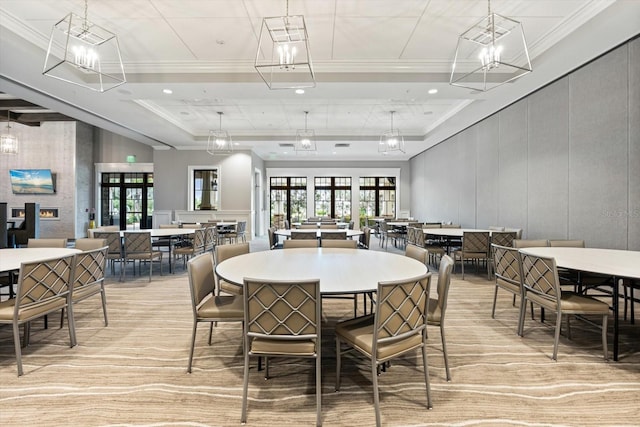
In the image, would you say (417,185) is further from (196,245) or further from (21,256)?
(21,256)

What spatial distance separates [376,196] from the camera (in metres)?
14.5

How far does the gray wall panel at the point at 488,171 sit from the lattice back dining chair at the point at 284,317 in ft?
22.2

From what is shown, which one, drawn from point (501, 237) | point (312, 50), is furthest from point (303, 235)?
point (501, 237)

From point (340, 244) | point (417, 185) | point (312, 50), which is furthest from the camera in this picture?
point (417, 185)

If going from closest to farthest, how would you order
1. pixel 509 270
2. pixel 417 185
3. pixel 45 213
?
pixel 509 270
pixel 45 213
pixel 417 185

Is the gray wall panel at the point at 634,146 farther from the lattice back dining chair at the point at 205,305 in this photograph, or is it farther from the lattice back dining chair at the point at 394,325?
the lattice back dining chair at the point at 205,305

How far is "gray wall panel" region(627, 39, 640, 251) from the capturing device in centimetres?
395

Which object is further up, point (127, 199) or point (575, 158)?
point (575, 158)

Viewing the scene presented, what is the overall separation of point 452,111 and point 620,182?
4.35 metres

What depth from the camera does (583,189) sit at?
4746 mm

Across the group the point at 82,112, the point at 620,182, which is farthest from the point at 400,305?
the point at 82,112

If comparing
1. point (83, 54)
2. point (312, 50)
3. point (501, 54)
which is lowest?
point (83, 54)

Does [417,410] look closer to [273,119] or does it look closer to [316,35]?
[316,35]

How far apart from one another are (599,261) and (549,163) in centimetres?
334
